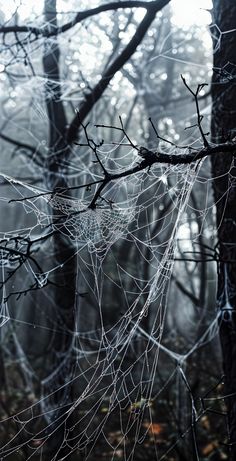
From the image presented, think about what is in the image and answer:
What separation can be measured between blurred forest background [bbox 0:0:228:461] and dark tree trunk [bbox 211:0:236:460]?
0.21 meters

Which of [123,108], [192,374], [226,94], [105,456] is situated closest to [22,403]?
[105,456]

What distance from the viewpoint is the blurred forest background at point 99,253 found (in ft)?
9.75

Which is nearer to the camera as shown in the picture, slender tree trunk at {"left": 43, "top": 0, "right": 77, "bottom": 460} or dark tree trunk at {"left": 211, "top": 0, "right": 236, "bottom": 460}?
dark tree trunk at {"left": 211, "top": 0, "right": 236, "bottom": 460}

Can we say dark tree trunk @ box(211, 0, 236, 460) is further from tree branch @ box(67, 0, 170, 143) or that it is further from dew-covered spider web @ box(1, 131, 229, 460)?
tree branch @ box(67, 0, 170, 143)

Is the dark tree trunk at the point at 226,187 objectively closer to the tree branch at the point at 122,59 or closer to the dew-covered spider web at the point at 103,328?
the dew-covered spider web at the point at 103,328

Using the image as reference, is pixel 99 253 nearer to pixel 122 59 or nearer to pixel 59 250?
pixel 59 250

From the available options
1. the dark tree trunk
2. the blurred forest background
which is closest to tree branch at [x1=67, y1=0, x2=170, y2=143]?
the blurred forest background

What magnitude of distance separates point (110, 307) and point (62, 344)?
4.94m

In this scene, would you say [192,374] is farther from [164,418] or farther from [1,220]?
[1,220]

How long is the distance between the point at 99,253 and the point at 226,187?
410cm

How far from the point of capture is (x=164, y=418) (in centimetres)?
717

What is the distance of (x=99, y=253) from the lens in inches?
287

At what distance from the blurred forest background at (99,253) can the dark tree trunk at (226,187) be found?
0.68 ft

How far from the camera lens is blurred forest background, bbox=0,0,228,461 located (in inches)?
117
